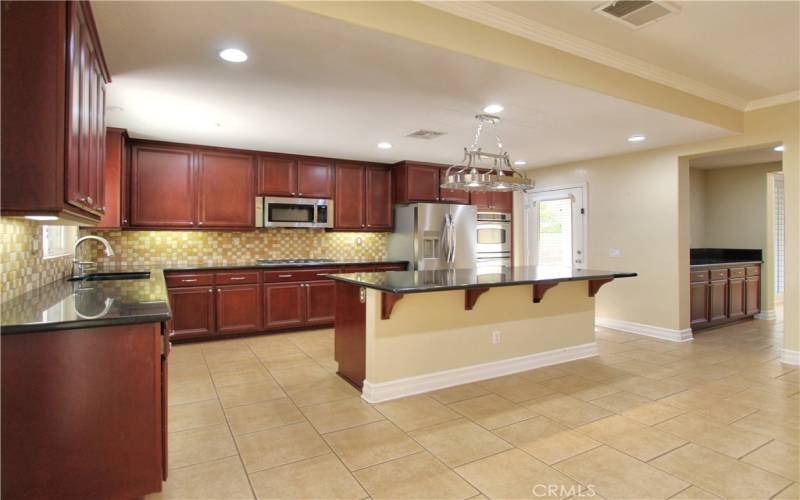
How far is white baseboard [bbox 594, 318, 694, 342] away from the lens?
5.09m

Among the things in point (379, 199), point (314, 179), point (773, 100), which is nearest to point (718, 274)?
point (773, 100)

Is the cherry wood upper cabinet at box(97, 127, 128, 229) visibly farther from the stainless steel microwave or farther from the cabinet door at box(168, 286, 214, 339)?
the stainless steel microwave

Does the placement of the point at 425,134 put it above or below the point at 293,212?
above

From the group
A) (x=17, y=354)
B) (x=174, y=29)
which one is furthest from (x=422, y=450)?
(x=174, y=29)

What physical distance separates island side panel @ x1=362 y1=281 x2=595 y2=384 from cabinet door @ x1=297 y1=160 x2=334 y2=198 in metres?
2.90

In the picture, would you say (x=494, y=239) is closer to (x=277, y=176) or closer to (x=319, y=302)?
(x=319, y=302)

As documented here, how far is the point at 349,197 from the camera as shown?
20.0 feet

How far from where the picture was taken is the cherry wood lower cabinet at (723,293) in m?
5.50

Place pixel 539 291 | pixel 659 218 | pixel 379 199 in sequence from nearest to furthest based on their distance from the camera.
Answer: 1. pixel 539 291
2. pixel 659 218
3. pixel 379 199

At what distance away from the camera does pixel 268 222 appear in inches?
215

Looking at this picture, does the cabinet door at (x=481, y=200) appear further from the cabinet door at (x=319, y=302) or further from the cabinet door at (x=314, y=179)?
the cabinet door at (x=319, y=302)

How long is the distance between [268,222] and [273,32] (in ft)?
11.2

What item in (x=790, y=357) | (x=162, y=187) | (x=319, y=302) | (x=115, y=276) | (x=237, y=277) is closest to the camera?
(x=115, y=276)

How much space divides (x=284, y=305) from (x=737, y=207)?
7.04 meters
